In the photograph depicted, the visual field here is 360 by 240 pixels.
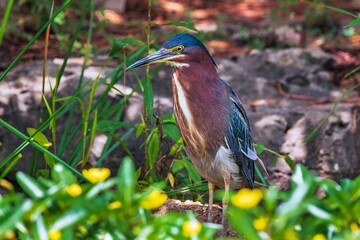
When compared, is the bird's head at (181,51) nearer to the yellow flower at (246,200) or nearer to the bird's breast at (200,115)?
the bird's breast at (200,115)

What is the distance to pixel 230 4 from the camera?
8883 millimetres

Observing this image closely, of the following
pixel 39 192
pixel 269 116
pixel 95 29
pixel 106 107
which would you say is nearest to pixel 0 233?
pixel 39 192

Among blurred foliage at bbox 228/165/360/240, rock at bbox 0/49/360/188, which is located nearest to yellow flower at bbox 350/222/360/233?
blurred foliage at bbox 228/165/360/240

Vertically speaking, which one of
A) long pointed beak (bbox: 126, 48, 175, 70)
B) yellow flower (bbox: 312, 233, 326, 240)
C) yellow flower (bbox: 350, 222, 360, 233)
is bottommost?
long pointed beak (bbox: 126, 48, 175, 70)

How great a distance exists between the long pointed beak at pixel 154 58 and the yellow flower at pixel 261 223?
2147mm

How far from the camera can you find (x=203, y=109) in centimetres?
428

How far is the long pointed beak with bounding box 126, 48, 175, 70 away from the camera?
4.18 meters

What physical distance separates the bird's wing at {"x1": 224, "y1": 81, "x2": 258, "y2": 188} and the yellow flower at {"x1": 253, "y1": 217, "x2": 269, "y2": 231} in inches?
88.3

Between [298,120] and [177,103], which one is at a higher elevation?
[177,103]

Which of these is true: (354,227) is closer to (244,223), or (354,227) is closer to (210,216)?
(244,223)

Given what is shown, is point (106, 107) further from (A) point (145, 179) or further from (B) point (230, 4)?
(B) point (230, 4)

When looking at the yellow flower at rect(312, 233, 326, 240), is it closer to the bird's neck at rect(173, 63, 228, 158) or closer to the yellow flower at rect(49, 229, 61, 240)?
the yellow flower at rect(49, 229, 61, 240)

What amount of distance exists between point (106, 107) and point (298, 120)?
4.85 feet

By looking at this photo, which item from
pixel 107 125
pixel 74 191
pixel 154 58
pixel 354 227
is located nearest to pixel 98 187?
pixel 74 191
